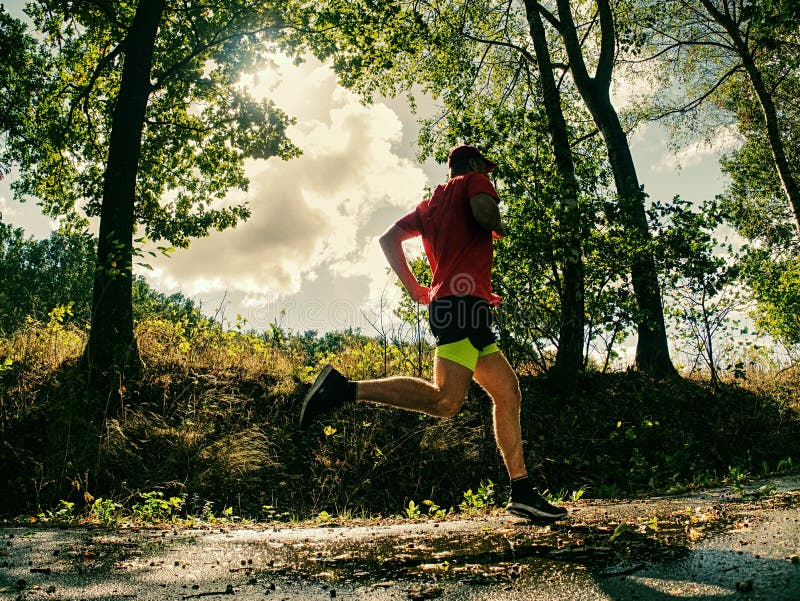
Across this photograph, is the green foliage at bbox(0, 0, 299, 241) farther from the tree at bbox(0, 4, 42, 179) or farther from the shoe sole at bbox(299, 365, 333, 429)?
the shoe sole at bbox(299, 365, 333, 429)

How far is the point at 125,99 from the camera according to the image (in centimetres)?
938

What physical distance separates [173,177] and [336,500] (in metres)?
8.87

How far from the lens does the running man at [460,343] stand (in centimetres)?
369

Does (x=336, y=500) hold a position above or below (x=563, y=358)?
below

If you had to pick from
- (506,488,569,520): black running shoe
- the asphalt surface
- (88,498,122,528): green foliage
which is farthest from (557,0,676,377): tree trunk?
(88,498,122,528): green foliage

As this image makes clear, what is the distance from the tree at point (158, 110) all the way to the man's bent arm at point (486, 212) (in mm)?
7810

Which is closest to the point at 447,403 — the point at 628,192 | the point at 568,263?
the point at 568,263

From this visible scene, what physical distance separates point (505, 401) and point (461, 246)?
3.47 feet

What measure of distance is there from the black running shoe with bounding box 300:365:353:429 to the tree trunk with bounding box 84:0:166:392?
15.5 ft

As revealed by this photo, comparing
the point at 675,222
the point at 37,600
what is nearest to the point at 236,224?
the point at 675,222

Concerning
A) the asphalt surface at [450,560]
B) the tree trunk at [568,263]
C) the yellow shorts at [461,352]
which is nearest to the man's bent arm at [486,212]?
the yellow shorts at [461,352]

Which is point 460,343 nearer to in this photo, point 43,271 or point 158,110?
point 158,110

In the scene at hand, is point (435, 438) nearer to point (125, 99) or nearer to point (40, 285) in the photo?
point (125, 99)

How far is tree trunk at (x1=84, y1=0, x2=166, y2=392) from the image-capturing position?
8188mm
